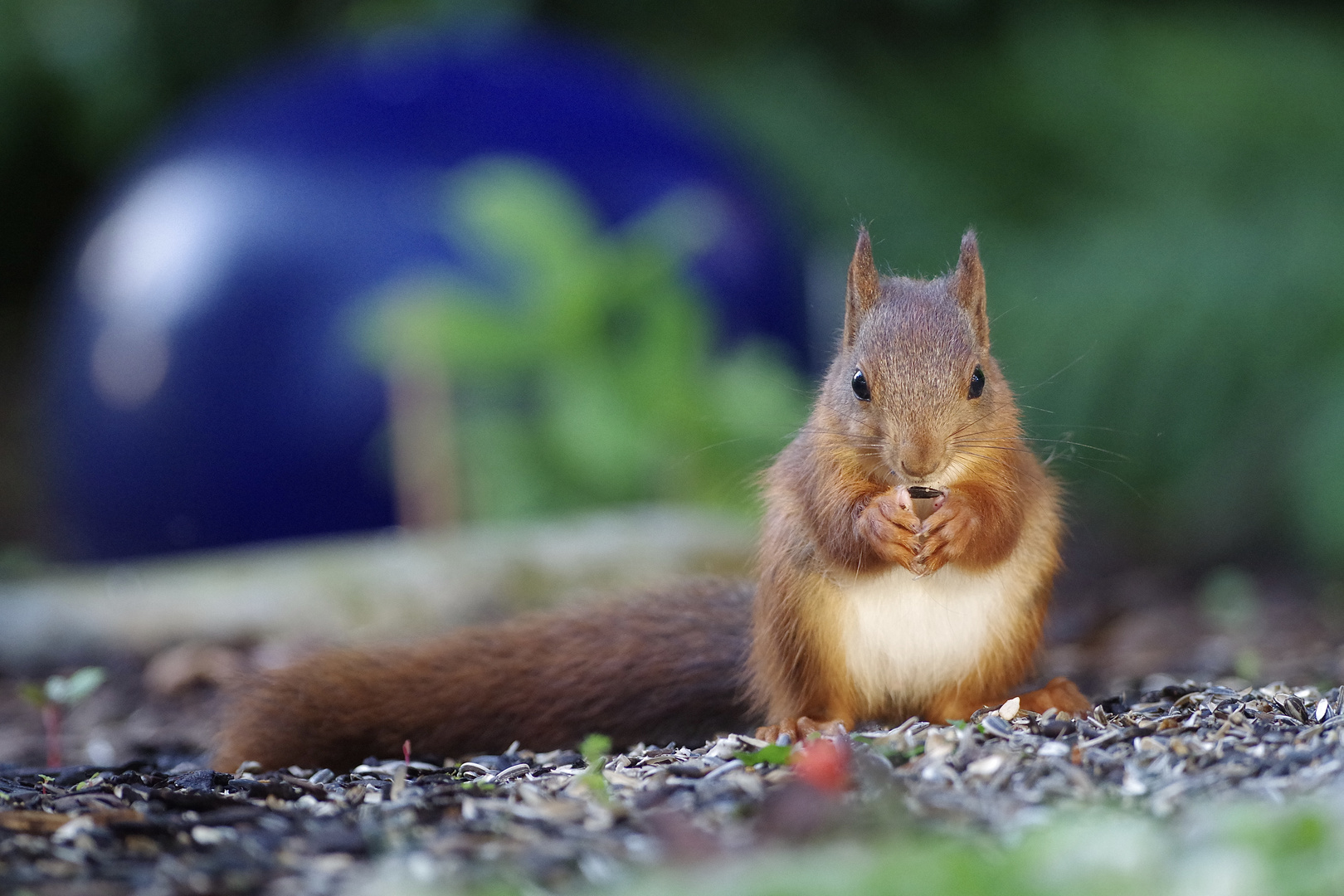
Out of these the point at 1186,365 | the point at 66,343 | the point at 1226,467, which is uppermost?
the point at 66,343

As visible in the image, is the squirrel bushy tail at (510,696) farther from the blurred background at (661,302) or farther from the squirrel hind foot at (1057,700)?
the blurred background at (661,302)

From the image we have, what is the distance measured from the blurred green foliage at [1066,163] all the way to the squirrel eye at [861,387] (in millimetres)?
2795

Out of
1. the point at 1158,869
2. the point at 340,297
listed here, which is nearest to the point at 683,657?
the point at 1158,869

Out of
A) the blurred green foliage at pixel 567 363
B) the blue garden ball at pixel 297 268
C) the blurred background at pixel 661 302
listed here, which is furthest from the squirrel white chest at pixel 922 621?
the blue garden ball at pixel 297 268

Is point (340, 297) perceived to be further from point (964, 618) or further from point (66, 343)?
point (964, 618)

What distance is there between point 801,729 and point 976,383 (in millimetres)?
631

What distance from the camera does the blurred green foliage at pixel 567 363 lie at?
18.6ft

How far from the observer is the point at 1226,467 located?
648cm

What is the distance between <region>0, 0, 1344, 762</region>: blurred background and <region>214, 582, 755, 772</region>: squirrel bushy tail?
156cm

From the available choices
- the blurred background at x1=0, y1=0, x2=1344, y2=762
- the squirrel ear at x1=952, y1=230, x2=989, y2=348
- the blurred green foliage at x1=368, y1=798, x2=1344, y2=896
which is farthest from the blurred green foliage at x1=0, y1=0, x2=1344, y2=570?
the blurred green foliage at x1=368, y1=798, x2=1344, y2=896

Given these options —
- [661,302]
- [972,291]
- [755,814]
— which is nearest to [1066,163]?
[661,302]

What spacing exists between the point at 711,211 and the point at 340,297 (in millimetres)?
1498

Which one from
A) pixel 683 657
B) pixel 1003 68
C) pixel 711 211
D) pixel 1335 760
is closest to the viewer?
pixel 1335 760

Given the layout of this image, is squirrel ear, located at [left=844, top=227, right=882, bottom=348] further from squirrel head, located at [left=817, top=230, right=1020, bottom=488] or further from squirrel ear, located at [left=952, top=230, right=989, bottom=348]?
squirrel ear, located at [left=952, top=230, right=989, bottom=348]
